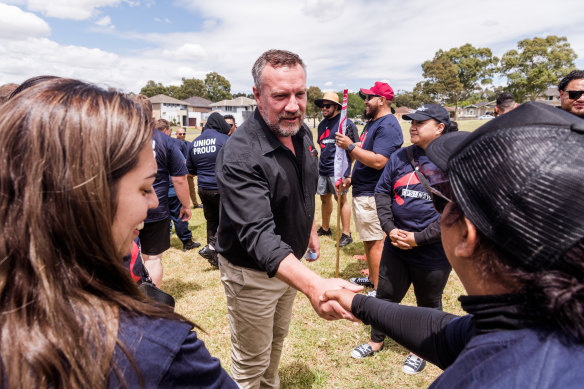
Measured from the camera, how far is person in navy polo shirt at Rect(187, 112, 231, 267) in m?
5.87

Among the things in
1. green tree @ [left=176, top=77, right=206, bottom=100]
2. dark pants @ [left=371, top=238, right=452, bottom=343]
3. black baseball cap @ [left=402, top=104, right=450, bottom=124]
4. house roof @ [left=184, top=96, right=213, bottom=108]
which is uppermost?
green tree @ [left=176, top=77, right=206, bottom=100]

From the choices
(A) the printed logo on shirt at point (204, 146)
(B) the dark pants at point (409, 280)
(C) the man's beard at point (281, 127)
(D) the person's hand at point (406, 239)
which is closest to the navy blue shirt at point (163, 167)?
(A) the printed logo on shirt at point (204, 146)

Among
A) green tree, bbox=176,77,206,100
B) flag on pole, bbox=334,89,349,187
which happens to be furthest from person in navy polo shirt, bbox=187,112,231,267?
green tree, bbox=176,77,206,100

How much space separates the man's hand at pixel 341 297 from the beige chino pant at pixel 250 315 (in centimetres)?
71

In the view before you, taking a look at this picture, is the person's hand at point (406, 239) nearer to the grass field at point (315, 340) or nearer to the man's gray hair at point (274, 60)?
the grass field at point (315, 340)

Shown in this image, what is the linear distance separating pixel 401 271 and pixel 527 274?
101 inches

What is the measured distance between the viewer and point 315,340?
3992mm

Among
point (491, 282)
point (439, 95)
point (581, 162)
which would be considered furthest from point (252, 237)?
point (439, 95)

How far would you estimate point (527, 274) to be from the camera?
34.7 inches

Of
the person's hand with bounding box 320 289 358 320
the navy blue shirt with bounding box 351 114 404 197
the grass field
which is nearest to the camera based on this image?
the person's hand with bounding box 320 289 358 320

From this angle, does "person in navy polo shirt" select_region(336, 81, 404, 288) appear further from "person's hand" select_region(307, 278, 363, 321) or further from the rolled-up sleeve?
"person's hand" select_region(307, 278, 363, 321)

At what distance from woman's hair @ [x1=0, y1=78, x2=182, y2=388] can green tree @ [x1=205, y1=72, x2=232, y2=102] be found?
99.9 metres

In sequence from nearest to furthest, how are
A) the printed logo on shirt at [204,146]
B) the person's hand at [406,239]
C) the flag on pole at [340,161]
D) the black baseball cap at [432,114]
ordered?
1. the person's hand at [406,239]
2. the black baseball cap at [432,114]
3. the flag on pole at [340,161]
4. the printed logo on shirt at [204,146]

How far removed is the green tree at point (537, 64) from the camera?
36625 mm
